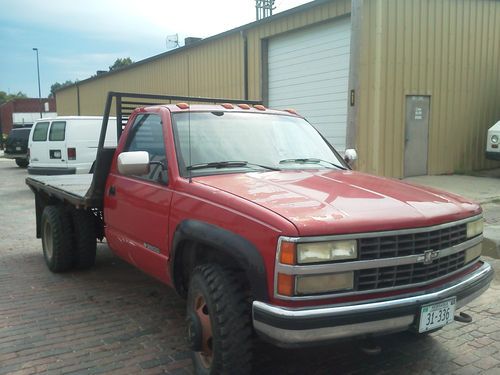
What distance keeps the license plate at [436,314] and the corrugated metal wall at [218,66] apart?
10.2 m

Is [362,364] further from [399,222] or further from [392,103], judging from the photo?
[392,103]

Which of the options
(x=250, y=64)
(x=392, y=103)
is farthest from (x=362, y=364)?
(x=250, y=64)

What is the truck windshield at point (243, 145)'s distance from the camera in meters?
3.79

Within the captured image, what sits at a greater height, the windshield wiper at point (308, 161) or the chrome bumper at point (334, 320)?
the windshield wiper at point (308, 161)

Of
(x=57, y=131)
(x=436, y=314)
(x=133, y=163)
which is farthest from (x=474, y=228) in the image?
(x=57, y=131)

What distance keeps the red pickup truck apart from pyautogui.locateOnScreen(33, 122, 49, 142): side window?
10.4 metres

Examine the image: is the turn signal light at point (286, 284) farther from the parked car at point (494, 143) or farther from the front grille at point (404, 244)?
the parked car at point (494, 143)

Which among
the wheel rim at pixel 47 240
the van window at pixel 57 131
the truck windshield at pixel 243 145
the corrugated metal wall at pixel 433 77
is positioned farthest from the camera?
the van window at pixel 57 131

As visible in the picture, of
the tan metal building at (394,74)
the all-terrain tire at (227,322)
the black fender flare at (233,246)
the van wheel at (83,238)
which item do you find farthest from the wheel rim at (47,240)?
the tan metal building at (394,74)

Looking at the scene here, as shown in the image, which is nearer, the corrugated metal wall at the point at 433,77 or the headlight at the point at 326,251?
the headlight at the point at 326,251

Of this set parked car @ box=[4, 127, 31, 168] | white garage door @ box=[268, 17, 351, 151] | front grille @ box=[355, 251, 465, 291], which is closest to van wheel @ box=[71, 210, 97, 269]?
front grille @ box=[355, 251, 465, 291]

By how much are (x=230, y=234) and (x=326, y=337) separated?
2.59 feet

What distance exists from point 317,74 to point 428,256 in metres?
11.2

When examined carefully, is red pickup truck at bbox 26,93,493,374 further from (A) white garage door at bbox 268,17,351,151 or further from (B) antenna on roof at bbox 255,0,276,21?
(B) antenna on roof at bbox 255,0,276,21
